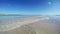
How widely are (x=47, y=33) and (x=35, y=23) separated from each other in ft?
0.68

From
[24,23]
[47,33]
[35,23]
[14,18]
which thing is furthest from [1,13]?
[47,33]

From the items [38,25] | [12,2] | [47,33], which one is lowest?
[47,33]

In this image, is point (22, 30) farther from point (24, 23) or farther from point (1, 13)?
point (1, 13)

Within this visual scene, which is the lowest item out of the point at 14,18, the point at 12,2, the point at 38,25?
the point at 38,25

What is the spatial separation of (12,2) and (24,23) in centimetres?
32

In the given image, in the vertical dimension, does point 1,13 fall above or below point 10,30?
above

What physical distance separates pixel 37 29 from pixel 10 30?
14.0 inches

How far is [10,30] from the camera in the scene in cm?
165

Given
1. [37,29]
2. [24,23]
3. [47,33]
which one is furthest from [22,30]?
[47,33]

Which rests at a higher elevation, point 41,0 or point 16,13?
point 41,0

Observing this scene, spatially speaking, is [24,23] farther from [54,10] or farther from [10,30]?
[54,10]

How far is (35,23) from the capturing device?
1.66m

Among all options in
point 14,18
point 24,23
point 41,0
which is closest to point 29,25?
point 24,23

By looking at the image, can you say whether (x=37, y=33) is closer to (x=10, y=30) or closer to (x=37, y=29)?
(x=37, y=29)
